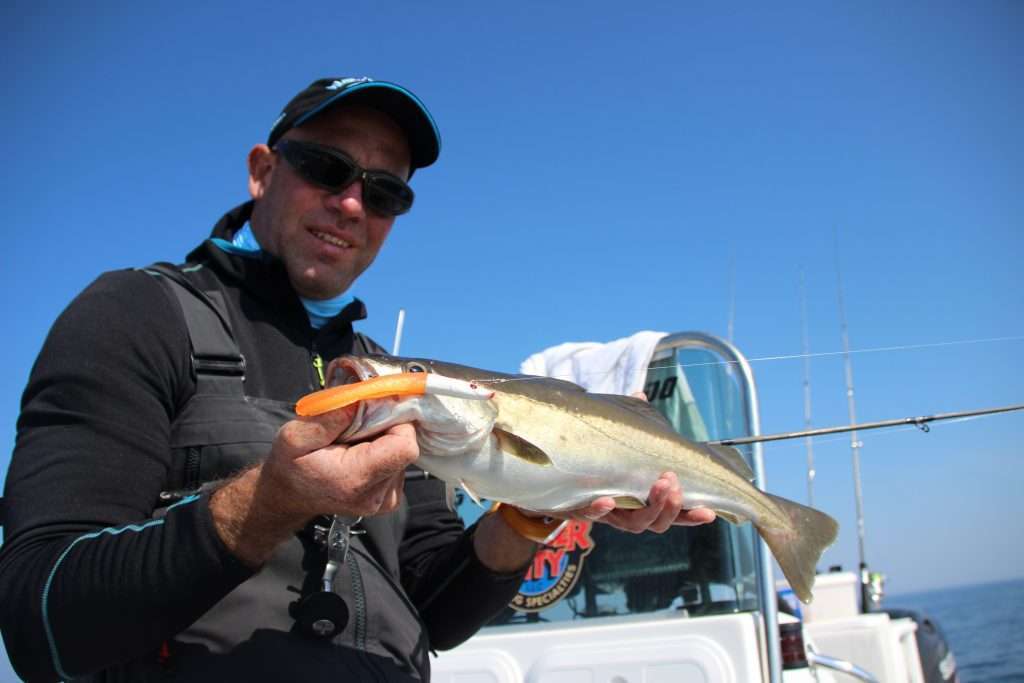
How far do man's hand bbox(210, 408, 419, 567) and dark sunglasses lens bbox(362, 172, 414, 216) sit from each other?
149 cm

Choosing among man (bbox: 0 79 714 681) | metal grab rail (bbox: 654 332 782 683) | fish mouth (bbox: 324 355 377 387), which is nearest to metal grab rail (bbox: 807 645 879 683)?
metal grab rail (bbox: 654 332 782 683)

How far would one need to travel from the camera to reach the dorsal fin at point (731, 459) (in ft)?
10.5

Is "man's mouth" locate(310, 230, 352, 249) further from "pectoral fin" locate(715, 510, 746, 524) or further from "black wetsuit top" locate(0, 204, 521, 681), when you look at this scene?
"pectoral fin" locate(715, 510, 746, 524)

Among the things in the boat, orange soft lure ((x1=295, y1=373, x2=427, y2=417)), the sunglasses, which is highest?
the sunglasses

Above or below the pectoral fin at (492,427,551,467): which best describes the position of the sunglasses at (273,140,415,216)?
above

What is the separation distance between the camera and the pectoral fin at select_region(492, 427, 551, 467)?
7.71ft

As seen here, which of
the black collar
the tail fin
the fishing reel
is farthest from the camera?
the tail fin

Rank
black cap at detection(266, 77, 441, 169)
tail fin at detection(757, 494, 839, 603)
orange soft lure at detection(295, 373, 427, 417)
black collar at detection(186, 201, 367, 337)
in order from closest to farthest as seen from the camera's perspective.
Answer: orange soft lure at detection(295, 373, 427, 417) < black collar at detection(186, 201, 367, 337) < black cap at detection(266, 77, 441, 169) < tail fin at detection(757, 494, 839, 603)

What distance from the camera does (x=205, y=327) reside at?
2.31m

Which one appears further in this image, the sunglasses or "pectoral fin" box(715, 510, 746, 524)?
"pectoral fin" box(715, 510, 746, 524)

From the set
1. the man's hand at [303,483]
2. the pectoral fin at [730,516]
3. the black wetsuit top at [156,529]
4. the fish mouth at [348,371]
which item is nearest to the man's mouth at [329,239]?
the black wetsuit top at [156,529]

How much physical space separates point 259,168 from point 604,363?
3.07 meters

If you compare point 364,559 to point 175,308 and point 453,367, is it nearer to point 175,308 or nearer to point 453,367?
point 453,367

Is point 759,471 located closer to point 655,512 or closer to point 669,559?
point 669,559
